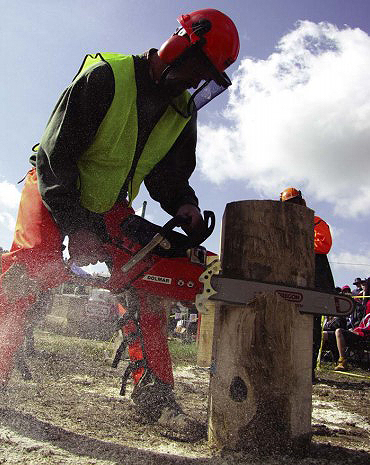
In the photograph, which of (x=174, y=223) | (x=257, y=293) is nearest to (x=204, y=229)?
(x=174, y=223)

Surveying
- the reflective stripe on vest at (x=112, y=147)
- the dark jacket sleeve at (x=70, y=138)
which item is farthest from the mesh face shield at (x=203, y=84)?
the dark jacket sleeve at (x=70, y=138)

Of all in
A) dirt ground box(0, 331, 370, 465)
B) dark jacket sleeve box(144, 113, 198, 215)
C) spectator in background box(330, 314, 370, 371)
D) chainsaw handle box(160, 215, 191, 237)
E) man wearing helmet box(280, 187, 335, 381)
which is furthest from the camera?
spectator in background box(330, 314, 370, 371)

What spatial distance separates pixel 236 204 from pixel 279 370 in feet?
2.40

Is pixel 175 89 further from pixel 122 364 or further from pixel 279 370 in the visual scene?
pixel 122 364

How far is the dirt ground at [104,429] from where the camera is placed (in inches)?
63.1

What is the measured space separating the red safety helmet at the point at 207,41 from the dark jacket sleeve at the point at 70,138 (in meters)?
0.33

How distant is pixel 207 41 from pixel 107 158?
0.75 metres

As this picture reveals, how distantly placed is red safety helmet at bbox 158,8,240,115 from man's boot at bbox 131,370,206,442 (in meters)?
1.62

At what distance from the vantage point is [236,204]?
1.95m

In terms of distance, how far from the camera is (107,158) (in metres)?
2.13

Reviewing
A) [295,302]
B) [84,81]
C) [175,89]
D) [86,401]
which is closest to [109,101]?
[84,81]

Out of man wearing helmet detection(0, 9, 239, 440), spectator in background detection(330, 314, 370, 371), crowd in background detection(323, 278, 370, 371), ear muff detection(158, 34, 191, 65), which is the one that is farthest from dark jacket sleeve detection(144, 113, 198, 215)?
spectator in background detection(330, 314, 370, 371)

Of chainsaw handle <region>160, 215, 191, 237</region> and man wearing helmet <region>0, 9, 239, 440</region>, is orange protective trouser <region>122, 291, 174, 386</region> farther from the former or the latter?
chainsaw handle <region>160, 215, 191, 237</region>

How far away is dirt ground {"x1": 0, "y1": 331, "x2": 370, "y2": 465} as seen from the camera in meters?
1.60
